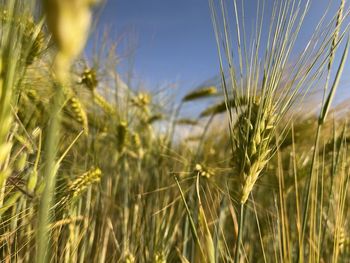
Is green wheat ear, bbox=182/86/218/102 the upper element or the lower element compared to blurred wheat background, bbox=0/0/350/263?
upper

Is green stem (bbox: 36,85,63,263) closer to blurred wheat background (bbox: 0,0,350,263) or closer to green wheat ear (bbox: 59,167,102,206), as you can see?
blurred wheat background (bbox: 0,0,350,263)

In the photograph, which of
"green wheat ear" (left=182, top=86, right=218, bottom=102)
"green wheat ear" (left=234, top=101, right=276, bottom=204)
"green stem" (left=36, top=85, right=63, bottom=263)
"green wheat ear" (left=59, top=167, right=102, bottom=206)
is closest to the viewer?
"green stem" (left=36, top=85, right=63, bottom=263)

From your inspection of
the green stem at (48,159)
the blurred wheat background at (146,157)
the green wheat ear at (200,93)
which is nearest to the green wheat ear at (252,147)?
the blurred wheat background at (146,157)

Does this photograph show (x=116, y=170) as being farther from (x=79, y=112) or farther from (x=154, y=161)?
(x=79, y=112)

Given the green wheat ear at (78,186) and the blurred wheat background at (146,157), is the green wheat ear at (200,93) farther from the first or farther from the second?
the green wheat ear at (78,186)

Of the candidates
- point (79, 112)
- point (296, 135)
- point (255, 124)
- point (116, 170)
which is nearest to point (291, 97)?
point (255, 124)

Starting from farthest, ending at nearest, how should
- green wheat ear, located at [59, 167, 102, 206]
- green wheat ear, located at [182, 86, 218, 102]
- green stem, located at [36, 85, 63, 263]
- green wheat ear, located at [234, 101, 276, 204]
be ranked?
green wheat ear, located at [182, 86, 218, 102] → green wheat ear, located at [59, 167, 102, 206] → green wheat ear, located at [234, 101, 276, 204] → green stem, located at [36, 85, 63, 263]

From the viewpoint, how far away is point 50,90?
97 centimetres

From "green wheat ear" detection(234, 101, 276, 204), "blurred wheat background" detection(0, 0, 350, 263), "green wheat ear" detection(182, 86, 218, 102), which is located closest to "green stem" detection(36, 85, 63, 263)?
"blurred wheat background" detection(0, 0, 350, 263)

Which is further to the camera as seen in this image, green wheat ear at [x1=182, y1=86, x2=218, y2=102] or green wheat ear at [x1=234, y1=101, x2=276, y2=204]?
green wheat ear at [x1=182, y1=86, x2=218, y2=102]

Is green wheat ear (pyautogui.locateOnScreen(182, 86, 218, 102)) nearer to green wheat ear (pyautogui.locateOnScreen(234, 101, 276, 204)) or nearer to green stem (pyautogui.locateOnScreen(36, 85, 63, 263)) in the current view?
green wheat ear (pyautogui.locateOnScreen(234, 101, 276, 204))

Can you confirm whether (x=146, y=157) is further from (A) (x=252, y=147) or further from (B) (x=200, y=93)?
(A) (x=252, y=147)

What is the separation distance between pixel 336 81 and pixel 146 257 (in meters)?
0.56

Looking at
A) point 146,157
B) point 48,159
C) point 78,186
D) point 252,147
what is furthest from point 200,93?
point 48,159
